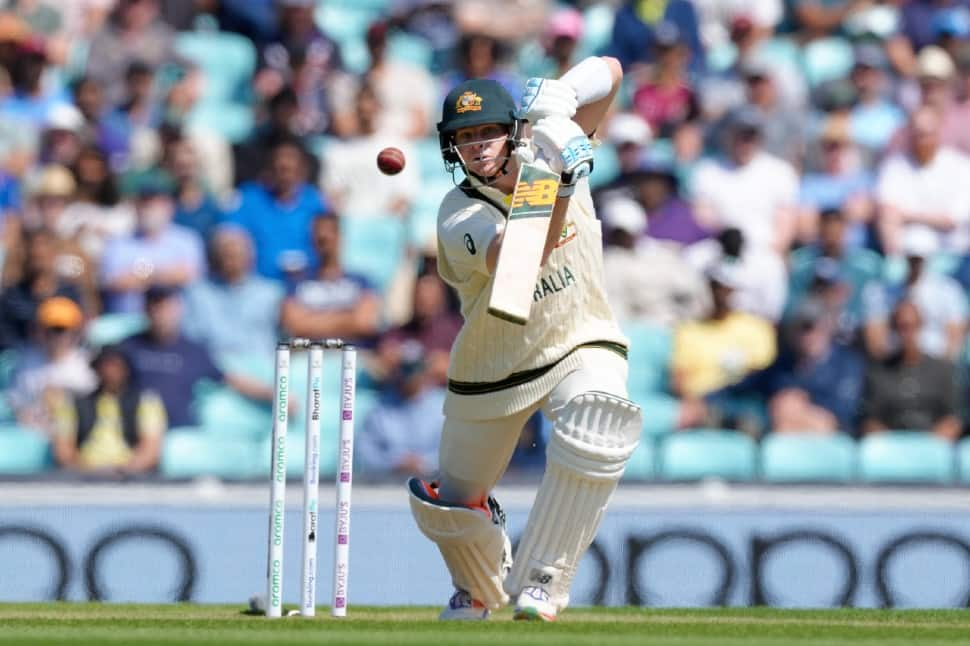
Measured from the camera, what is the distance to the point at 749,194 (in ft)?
39.1

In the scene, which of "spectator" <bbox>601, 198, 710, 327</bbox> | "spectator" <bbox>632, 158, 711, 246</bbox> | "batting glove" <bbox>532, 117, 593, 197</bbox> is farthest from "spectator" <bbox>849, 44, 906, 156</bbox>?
"batting glove" <bbox>532, 117, 593, 197</bbox>

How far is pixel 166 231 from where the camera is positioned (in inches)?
438

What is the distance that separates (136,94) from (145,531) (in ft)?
14.5

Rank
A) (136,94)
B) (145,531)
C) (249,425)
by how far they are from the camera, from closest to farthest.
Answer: (145,531), (249,425), (136,94)

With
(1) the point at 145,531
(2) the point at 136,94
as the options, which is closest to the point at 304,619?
(1) the point at 145,531

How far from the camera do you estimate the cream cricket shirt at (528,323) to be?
6.38 m

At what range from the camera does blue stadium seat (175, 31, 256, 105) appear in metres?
12.7

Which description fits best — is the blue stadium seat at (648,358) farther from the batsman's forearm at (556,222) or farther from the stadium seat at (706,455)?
the batsman's forearm at (556,222)

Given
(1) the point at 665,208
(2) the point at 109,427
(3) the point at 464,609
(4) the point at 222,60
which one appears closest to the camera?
(3) the point at 464,609

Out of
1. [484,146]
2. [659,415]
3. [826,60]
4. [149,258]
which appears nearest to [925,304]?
[659,415]

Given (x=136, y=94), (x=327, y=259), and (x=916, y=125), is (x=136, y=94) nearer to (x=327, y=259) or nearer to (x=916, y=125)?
(x=327, y=259)

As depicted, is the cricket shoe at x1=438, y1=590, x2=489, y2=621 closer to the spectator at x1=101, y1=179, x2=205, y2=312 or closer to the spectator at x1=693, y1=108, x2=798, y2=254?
the spectator at x1=101, y1=179, x2=205, y2=312

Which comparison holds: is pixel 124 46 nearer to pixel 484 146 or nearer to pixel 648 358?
pixel 648 358

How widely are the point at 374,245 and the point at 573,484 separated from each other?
5451mm
